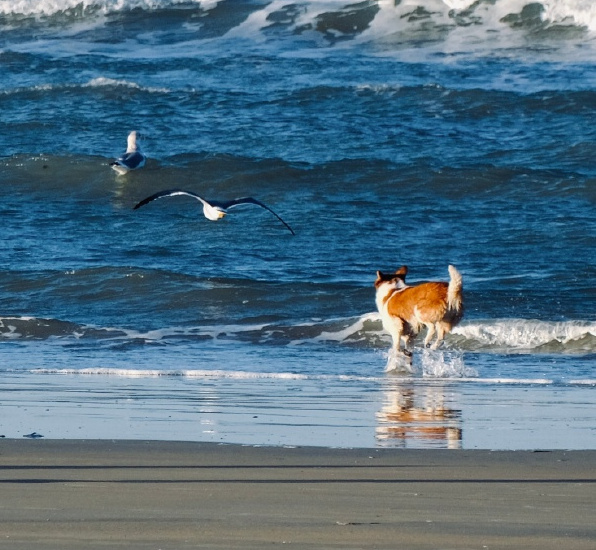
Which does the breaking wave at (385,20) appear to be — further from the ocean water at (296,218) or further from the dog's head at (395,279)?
the dog's head at (395,279)

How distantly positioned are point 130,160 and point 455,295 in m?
10.1

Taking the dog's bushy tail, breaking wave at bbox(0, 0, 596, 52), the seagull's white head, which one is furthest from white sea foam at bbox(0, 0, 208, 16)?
the dog's bushy tail

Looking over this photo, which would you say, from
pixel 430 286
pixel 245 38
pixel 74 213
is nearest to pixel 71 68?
pixel 245 38

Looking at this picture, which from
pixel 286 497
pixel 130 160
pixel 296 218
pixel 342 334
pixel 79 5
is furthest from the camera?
pixel 79 5

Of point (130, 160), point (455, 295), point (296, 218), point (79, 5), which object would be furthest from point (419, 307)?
point (79, 5)

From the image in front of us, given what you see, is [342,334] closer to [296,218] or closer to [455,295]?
[455,295]

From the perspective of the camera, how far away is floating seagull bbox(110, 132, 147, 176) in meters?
17.6

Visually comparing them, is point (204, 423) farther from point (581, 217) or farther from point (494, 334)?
point (581, 217)

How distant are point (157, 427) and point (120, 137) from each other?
15.3 meters

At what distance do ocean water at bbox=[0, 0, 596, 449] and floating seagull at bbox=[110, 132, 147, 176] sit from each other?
0.18 metres

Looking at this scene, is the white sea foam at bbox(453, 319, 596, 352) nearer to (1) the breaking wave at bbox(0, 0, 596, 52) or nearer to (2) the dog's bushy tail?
(2) the dog's bushy tail

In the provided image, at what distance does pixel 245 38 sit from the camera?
23.7m

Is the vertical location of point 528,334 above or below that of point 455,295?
below

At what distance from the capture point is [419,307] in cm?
866
